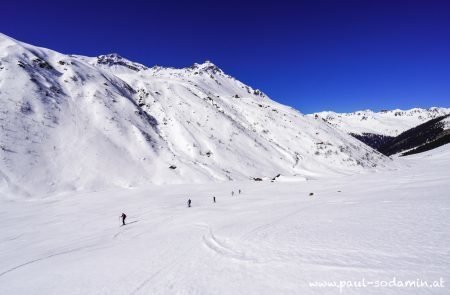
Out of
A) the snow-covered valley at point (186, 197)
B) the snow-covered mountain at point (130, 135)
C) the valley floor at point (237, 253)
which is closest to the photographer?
the valley floor at point (237, 253)

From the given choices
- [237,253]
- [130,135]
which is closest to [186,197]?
[237,253]

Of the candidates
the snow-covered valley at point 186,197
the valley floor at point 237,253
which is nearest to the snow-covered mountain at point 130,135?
the snow-covered valley at point 186,197

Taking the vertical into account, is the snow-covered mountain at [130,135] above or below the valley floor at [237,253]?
above

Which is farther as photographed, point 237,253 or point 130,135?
point 130,135

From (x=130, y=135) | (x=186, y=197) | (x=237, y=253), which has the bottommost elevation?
(x=237, y=253)

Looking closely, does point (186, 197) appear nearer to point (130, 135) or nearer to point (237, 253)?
point (237, 253)

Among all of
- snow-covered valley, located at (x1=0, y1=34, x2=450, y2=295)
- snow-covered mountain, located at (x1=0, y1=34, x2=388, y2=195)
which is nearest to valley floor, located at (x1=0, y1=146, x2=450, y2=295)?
snow-covered valley, located at (x1=0, y1=34, x2=450, y2=295)

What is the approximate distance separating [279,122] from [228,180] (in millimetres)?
47941

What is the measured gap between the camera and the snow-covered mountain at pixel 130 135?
188 ft

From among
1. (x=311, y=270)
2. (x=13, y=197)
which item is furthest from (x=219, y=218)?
(x=13, y=197)

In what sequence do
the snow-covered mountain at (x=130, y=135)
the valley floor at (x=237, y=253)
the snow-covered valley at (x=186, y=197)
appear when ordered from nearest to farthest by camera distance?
the valley floor at (x=237, y=253)
the snow-covered valley at (x=186, y=197)
the snow-covered mountain at (x=130, y=135)

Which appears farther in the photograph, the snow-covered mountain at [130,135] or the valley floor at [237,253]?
the snow-covered mountain at [130,135]

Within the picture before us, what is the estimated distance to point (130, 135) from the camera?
245 ft

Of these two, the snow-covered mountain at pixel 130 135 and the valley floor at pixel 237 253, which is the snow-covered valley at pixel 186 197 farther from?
the snow-covered mountain at pixel 130 135
